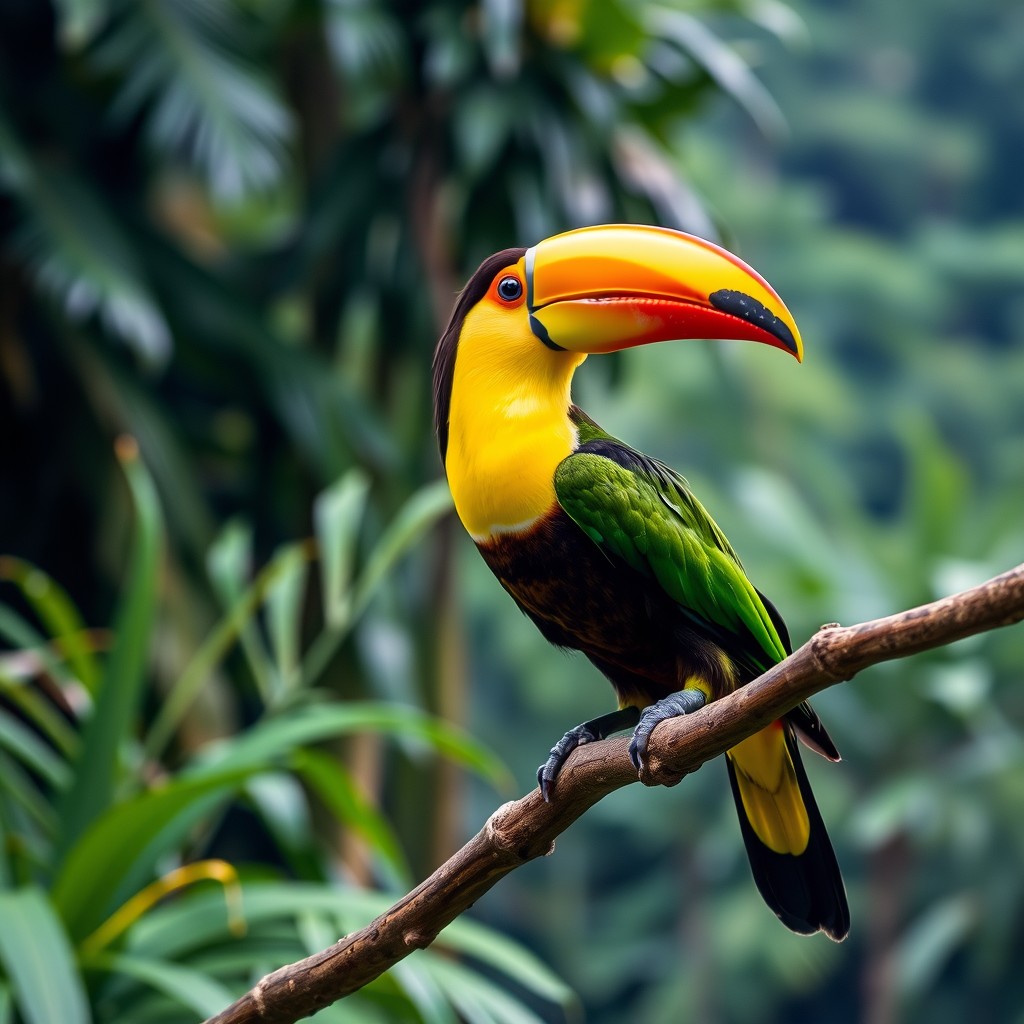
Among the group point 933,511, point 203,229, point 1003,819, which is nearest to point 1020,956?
point 1003,819

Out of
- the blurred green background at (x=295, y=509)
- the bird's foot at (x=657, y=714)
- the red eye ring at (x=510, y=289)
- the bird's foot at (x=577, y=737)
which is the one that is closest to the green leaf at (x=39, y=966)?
the blurred green background at (x=295, y=509)

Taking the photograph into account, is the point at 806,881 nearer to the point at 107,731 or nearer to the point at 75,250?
the point at 107,731

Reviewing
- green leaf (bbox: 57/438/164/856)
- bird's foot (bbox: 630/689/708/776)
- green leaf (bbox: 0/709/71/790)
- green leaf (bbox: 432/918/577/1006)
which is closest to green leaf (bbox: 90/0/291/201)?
green leaf (bbox: 57/438/164/856)

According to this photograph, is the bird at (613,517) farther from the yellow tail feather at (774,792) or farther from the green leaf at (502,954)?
the green leaf at (502,954)

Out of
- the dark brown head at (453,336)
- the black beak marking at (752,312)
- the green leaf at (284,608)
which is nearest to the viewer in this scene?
the black beak marking at (752,312)

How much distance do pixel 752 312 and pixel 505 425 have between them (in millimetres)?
255

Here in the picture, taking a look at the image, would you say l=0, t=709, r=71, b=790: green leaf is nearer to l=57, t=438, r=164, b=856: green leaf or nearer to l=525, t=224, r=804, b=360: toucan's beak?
l=57, t=438, r=164, b=856: green leaf

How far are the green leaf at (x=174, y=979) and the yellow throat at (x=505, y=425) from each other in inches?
47.2

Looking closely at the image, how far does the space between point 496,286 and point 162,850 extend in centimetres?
155

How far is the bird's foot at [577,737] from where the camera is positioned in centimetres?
133

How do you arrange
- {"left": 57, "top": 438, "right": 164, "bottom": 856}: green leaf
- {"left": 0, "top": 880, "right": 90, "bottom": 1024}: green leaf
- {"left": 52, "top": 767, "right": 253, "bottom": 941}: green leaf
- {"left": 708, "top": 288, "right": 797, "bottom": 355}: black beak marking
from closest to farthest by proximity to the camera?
{"left": 708, "top": 288, "right": 797, "bottom": 355}: black beak marking < {"left": 0, "top": 880, "right": 90, "bottom": 1024}: green leaf < {"left": 52, "top": 767, "right": 253, "bottom": 941}: green leaf < {"left": 57, "top": 438, "right": 164, "bottom": 856}: green leaf

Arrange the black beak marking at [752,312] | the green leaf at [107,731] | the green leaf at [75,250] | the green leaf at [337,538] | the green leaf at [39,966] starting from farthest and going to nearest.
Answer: the green leaf at [75,250], the green leaf at [337,538], the green leaf at [107,731], the green leaf at [39,966], the black beak marking at [752,312]

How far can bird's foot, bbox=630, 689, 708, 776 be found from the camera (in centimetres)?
121

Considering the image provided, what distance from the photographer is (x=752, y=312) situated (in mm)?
1107
